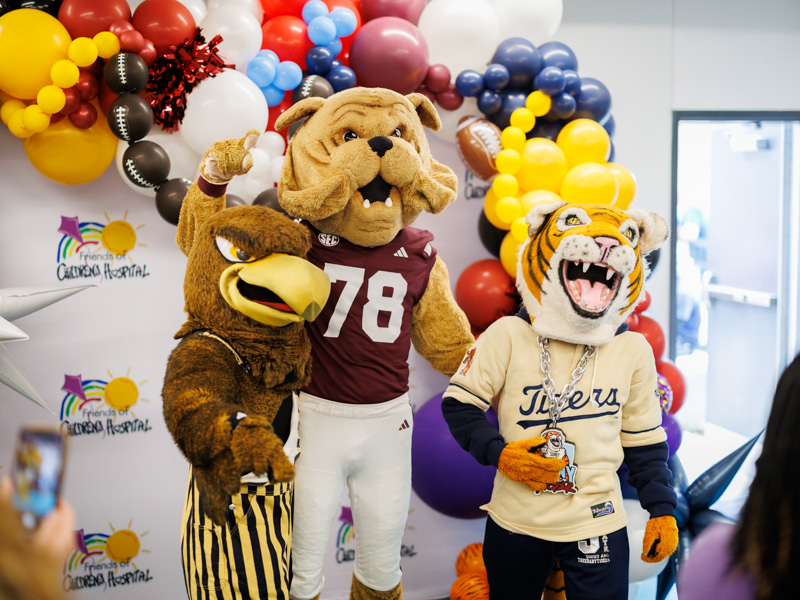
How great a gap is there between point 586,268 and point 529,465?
0.54 m

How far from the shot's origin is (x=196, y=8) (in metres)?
2.35

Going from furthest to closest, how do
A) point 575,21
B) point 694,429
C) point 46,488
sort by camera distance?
point 694,429
point 575,21
point 46,488

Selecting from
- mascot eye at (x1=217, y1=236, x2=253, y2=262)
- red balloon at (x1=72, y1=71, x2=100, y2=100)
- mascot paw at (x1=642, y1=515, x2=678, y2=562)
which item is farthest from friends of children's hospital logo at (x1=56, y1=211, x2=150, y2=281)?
mascot paw at (x1=642, y1=515, x2=678, y2=562)

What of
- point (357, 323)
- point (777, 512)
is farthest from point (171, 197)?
point (777, 512)

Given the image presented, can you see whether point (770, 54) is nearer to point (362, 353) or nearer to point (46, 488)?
point (362, 353)

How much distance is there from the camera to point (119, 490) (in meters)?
2.63

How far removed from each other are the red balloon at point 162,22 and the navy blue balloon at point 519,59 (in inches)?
47.0

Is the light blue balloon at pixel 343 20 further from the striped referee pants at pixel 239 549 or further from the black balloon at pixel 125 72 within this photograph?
the striped referee pants at pixel 239 549

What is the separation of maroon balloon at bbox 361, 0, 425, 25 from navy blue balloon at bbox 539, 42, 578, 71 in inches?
21.7

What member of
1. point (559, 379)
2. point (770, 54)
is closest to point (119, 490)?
point (559, 379)

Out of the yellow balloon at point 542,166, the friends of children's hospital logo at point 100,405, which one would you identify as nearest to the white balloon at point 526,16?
the yellow balloon at point 542,166

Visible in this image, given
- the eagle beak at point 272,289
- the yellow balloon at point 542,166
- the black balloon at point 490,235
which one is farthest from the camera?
the black balloon at point 490,235

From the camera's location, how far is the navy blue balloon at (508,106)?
8.77 feet

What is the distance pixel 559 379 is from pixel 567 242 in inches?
14.5
